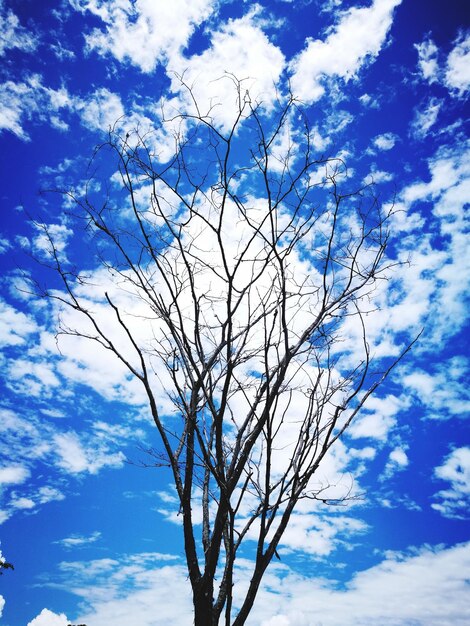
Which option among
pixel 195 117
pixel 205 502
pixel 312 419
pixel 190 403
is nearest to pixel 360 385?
pixel 312 419

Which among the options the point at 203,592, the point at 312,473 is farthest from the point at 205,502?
the point at 312,473

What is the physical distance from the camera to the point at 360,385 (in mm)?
3137

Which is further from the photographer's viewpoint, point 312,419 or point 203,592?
point 312,419

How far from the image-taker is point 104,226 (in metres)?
3.28

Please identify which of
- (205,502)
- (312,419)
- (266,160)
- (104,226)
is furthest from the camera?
(205,502)

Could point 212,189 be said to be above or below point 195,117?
below

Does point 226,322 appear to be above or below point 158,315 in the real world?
below

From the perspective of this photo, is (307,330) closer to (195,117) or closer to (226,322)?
(226,322)

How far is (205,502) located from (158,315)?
1636 millimetres

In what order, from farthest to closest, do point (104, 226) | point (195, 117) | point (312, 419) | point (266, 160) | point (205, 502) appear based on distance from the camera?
point (205, 502) < point (104, 226) < point (312, 419) < point (195, 117) < point (266, 160)

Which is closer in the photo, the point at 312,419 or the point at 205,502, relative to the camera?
the point at 312,419

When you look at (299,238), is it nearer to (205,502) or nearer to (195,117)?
(195,117)

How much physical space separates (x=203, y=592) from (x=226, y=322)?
177cm

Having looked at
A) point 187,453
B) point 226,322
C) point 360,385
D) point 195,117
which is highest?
point 195,117
